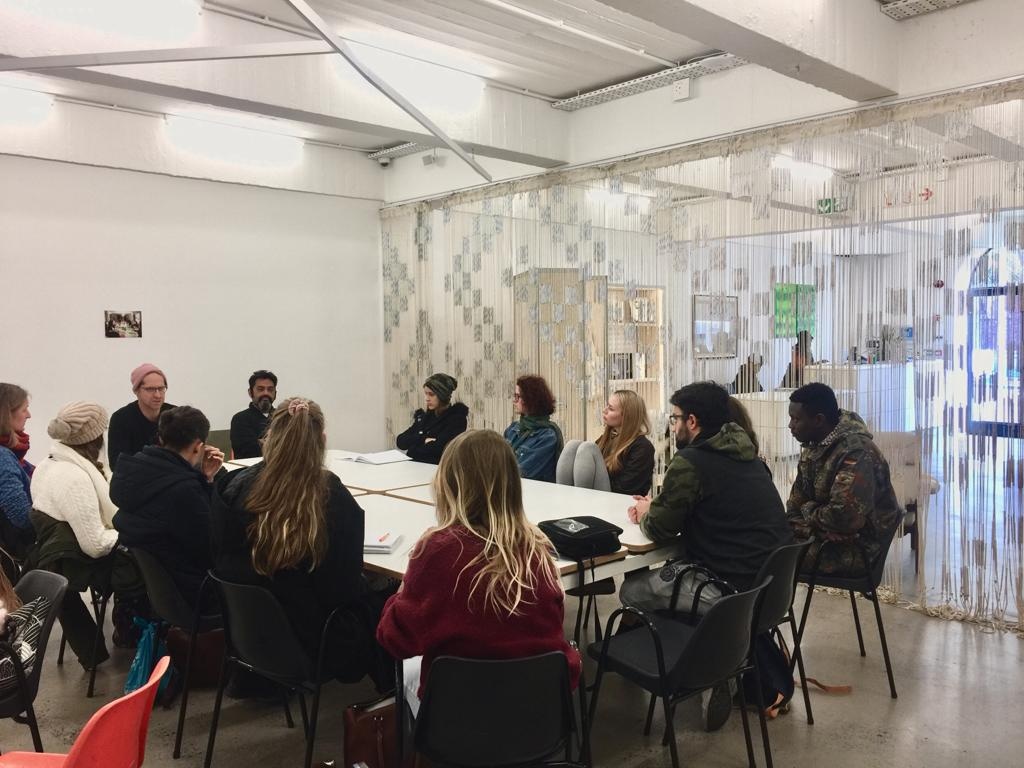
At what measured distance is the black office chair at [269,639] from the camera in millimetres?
2502

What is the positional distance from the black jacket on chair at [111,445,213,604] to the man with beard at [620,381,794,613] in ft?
5.54

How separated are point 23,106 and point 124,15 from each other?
7.25 ft

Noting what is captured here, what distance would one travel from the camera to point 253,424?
5723 mm

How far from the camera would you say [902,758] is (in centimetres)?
289

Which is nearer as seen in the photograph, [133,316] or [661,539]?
[661,539]

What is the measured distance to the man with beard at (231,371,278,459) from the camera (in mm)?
5672

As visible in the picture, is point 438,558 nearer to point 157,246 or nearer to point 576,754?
point 576,754

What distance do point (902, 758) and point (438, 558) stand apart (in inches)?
78.5

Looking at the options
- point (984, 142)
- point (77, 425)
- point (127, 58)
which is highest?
point (127, 58)

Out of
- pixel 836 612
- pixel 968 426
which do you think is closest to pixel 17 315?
pixel 836 612

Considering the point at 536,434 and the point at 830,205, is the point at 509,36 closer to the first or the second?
the point at 830,205

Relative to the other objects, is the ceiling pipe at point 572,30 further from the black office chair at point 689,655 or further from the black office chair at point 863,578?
the black office chair at point 689,655

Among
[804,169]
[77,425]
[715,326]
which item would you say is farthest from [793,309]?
[77,425]

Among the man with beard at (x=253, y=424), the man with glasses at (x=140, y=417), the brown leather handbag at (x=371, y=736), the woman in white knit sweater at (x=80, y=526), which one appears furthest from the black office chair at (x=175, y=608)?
the man with beard at (x=253, y=424)
